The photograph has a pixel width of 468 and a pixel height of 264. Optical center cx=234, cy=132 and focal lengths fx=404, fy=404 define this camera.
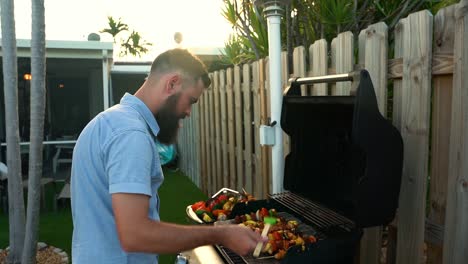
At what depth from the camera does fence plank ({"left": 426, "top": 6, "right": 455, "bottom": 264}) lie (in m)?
1.75

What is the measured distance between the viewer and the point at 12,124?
3.90 metres

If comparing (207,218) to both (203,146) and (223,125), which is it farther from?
(203,146)

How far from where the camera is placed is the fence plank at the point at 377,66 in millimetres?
A: 2133

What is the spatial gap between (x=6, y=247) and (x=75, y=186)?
4245 millimetres

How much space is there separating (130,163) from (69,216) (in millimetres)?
5512

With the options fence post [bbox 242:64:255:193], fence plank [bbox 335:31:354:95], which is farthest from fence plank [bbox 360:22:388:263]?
fence post [bbox 242:64:255:193]

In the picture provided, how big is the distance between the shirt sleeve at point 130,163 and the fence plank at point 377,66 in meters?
1.33

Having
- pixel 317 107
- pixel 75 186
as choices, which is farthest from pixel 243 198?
pixel 75 186

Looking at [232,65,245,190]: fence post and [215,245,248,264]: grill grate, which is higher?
[232,65,245,190]: fence post

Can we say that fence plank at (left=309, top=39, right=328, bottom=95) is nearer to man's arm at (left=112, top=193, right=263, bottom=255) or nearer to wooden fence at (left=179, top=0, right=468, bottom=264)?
wooden fence at (left=179, top=0, right=468, bottom=264)

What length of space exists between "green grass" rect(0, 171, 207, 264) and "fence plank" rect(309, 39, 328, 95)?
242 cm

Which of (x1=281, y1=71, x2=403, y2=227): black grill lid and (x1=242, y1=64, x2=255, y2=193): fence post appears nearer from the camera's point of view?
(x1=281, y1=71, x2=403, y2=227): black grill lid

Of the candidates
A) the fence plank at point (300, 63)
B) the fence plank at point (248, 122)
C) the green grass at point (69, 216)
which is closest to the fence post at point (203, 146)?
the green grass at point (69, 216)

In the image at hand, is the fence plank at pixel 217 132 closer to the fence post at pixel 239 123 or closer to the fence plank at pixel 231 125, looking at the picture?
the fence plank at pixel 231 125
